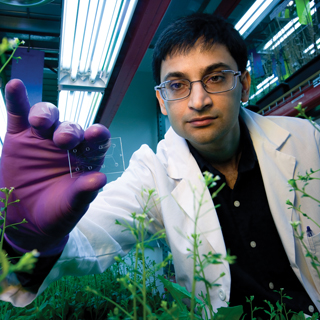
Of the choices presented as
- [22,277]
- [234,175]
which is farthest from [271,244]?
[22,277]

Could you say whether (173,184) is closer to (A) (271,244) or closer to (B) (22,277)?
(A) (271,244)

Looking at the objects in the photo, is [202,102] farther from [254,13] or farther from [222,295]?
[254,13]

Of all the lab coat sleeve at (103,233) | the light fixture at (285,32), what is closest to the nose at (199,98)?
the lab coat sleeve at (103,233)

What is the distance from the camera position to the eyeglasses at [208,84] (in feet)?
4.66

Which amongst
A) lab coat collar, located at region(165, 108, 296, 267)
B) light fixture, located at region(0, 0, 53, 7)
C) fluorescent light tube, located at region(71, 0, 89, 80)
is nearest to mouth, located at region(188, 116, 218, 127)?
lab coat collar, located at region(165, 108, 296, 267)

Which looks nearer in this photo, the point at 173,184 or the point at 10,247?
the point at 10,247

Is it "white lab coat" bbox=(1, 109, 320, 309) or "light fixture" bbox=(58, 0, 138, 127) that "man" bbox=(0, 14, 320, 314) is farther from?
Answer: "light fixture" bbox=(58, 0, 138, 127)

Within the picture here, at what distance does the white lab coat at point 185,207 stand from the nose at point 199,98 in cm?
38

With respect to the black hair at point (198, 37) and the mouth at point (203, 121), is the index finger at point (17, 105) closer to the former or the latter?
the mouth at point (203, 121)

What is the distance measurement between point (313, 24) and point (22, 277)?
3.54 meters

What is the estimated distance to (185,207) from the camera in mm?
1458

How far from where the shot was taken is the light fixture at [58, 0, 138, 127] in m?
1.62

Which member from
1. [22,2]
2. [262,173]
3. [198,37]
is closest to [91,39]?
[22,2]

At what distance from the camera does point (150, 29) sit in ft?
5.72
